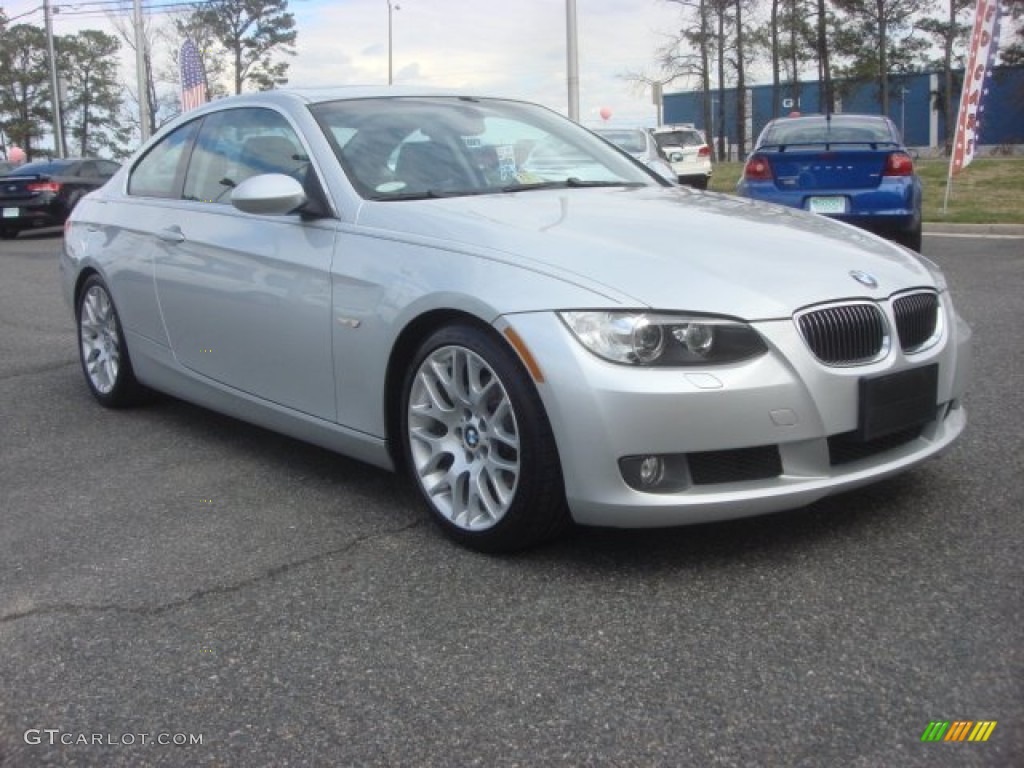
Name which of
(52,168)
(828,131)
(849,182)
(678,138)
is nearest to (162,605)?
(849,182)

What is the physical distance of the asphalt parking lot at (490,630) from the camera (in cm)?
234

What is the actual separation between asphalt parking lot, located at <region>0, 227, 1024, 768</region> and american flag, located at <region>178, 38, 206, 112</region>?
854 inches

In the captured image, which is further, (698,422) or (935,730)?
(698,422)

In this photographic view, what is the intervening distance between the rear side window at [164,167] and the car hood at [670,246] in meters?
1.63

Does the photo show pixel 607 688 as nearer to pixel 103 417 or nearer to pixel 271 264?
pixel 271 264

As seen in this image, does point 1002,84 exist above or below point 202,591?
above

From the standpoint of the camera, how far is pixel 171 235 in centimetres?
475

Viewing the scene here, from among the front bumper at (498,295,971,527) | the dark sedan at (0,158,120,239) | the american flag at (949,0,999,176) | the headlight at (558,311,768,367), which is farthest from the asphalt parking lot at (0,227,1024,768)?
the dark sedan at (0,158,120,239)

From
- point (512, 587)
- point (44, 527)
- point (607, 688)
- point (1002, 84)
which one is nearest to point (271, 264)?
point (44, 527)

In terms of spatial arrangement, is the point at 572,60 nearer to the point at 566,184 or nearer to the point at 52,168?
the point at 52,168

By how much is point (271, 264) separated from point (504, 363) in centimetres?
130

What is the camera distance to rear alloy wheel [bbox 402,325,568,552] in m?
3.15

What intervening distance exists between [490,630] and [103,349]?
3.41m

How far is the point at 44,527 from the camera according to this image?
152 inches
